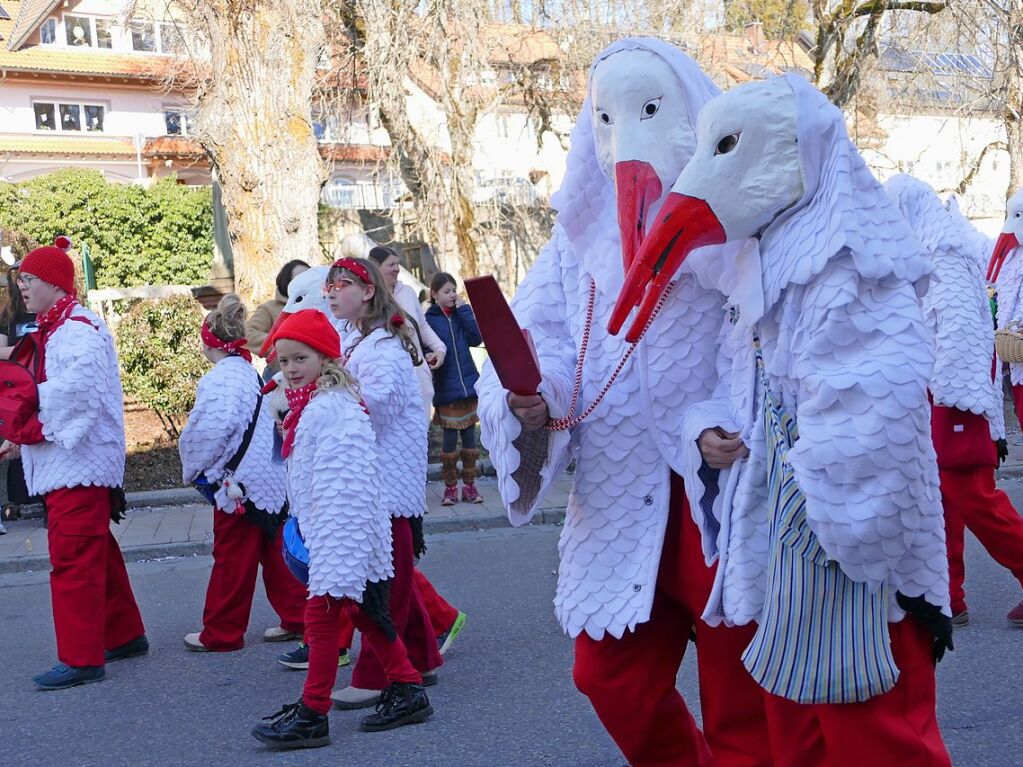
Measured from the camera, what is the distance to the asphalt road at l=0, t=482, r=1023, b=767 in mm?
3975

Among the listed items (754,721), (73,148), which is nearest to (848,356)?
(754,721)

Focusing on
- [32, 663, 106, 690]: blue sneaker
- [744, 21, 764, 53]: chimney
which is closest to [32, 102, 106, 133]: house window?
[744, 21, 764, 53]: chimney

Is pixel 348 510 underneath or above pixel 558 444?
underneath

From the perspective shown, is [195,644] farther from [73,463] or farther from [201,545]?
[201,545]

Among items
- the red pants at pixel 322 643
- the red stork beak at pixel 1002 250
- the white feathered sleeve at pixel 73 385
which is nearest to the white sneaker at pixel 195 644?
the white feathered sleeve at pixel 73 385

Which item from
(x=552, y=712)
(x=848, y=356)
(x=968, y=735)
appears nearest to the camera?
(x=848, y=356)

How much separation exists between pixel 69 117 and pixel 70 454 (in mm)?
Answer: 33589

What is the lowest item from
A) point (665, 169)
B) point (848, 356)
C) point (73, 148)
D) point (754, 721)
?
point (754, 721)

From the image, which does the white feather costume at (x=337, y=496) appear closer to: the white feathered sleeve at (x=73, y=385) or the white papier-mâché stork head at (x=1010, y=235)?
the white feathered sleeve at (x=73, y=385)

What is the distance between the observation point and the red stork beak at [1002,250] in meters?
5.62

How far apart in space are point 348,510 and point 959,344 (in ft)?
8.51

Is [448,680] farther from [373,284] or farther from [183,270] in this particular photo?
[183,270]

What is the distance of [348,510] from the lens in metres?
3.98

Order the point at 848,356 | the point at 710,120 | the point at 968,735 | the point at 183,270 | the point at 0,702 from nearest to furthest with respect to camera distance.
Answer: the point at 848,356
the point at 710,120
the point at 968,735
the point at 0,702
the point at 183,270
